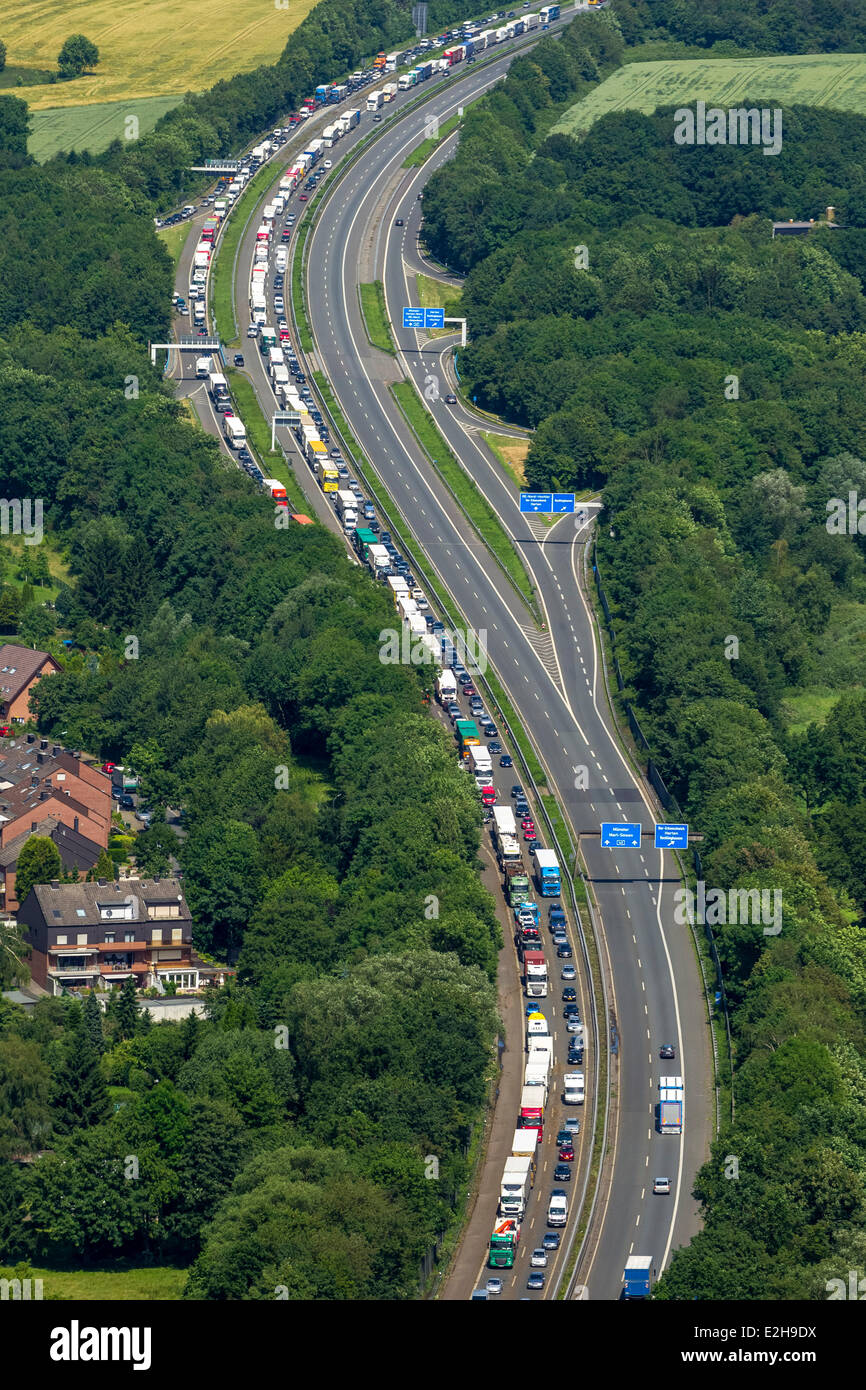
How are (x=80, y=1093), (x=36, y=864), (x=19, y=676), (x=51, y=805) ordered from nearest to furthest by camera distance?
(x=80, y=1093) → (x=36, y=864) → (x=51, y=805) → (x=19, y=676)

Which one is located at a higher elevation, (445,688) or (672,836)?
(445,688)

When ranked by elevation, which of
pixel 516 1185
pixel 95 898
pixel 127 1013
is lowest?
pixel 516 1185

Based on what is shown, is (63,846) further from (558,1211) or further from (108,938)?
(558,1211)

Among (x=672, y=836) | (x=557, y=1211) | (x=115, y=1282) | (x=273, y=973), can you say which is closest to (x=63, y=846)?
(x=273, y=973)

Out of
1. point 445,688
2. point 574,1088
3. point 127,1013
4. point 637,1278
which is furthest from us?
point 445,688

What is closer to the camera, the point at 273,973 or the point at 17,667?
the point at 273,973

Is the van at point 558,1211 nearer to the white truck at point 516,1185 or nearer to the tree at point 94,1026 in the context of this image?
the white truck at point 516,1185
